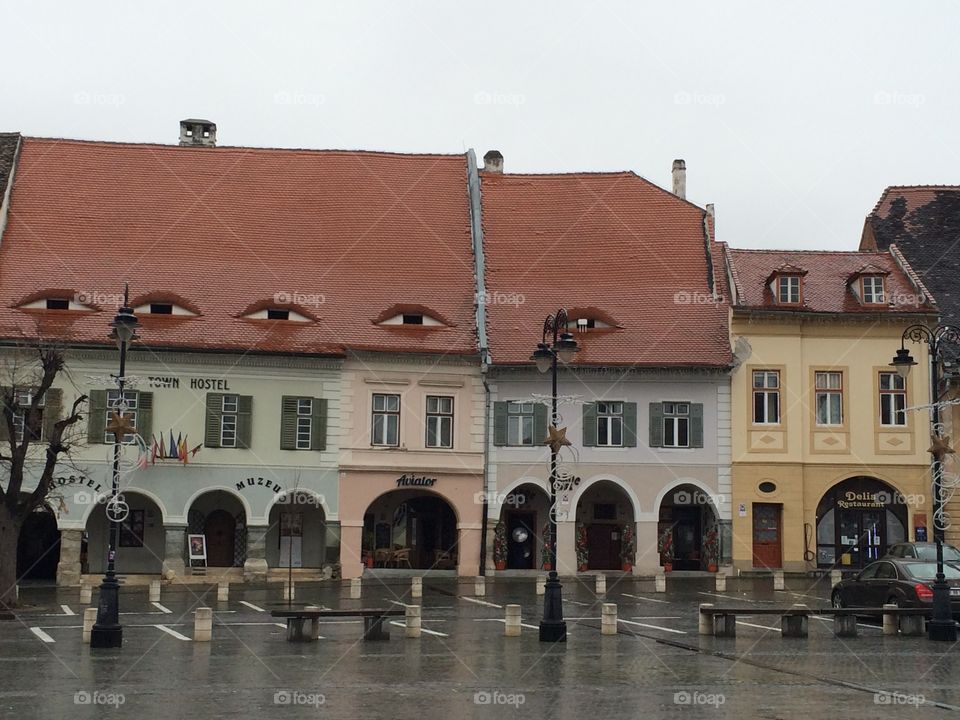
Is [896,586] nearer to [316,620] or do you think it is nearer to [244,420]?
[316,620]

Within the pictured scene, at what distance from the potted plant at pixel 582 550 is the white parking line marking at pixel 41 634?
20618 millimetres

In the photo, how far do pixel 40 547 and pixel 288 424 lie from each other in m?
9.13

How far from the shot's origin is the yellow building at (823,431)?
4059 centimetres

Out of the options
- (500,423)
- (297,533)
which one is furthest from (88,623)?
(500,423)

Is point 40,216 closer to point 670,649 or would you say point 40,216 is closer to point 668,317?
point 668,317

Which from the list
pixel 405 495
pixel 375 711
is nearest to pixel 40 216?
pixel 405 495

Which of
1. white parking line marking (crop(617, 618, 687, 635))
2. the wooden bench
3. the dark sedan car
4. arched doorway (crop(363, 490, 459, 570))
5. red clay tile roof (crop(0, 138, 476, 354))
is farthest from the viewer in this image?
arched doorway (crop(363, 490, 459, 570))

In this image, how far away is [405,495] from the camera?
138 feet

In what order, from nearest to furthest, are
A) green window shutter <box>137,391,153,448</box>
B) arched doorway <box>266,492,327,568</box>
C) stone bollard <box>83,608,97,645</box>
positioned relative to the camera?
1. stone bollard <box>83,608,97,645</box>
2. green window shutter <box>137,391,153,448</box>
3. arched doorway <box>266,492,327,568</box>

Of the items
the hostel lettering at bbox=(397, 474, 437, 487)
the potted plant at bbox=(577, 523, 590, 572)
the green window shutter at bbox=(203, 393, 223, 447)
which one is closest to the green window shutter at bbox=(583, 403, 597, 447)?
the potted plant at bbox=(577, 523, 590, 572)

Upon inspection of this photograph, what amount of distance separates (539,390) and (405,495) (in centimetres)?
579

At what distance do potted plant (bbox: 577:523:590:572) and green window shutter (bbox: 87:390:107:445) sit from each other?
50.2 ft

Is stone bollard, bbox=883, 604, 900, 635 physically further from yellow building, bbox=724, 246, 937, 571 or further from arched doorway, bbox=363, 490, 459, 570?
arched doorway, bbox=363, 490, 459, 570

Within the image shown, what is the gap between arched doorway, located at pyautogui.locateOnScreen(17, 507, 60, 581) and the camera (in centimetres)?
4006
